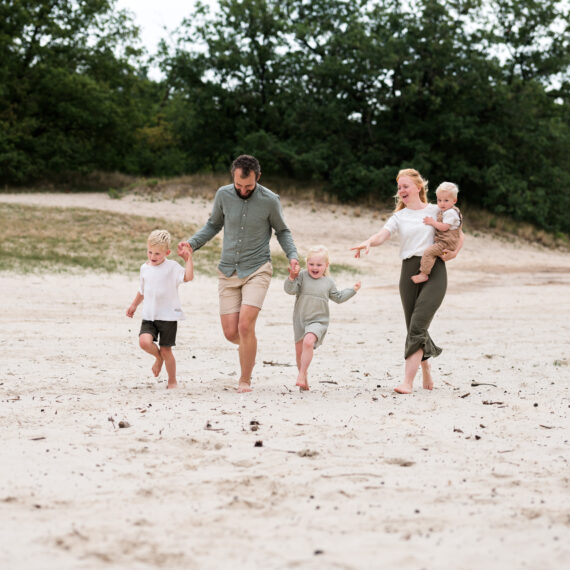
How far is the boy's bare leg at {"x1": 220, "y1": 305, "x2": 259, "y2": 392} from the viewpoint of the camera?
21.9 ft

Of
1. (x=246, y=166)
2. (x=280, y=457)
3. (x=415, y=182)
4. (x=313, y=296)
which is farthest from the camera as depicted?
(x=313, y=296)

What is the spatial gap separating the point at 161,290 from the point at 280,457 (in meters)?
2.44

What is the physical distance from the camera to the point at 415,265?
22.4ft

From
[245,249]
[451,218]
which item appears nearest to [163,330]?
[245,249]

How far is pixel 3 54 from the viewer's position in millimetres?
35812

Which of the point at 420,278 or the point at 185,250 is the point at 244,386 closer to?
the point at 185,250

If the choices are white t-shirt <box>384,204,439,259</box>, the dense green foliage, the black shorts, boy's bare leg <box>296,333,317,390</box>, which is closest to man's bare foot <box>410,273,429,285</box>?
white t-shirt <box>384,204,439,259</box>

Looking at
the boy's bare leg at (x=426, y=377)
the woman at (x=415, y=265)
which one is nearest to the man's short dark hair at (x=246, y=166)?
the woman at (x=415, y=265)

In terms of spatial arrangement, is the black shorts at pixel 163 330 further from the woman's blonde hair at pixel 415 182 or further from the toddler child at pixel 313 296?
the woman's blonde hair at pixel 415 182

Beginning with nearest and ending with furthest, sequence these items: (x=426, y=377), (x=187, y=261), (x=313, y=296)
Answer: (x=187, y=261) < (x=313, y=296) < (x=426, y=377)

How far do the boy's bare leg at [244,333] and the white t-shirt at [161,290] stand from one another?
427mm

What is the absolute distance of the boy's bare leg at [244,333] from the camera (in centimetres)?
668

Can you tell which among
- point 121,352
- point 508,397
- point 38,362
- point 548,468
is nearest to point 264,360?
point 121,352

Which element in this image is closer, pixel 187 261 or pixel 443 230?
pixel 187 261
